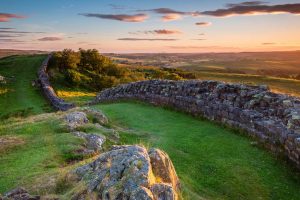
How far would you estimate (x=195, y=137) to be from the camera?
1669cm

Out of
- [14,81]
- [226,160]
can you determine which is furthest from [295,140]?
[14,81]

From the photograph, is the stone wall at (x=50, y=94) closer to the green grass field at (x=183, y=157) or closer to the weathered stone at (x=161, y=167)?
the green grass field at (x=183, y=157)

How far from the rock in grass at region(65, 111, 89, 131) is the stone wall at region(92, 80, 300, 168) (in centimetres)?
623

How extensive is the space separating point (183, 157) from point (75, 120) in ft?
20.8

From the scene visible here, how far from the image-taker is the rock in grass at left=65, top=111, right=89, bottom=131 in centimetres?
1712

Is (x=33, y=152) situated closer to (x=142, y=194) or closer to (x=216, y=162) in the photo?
(x=216, y=162)

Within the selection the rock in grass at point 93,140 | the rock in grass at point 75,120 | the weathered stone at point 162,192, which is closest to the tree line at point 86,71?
the rock in grass at point 75,120

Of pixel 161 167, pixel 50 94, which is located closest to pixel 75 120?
pixel 161 167

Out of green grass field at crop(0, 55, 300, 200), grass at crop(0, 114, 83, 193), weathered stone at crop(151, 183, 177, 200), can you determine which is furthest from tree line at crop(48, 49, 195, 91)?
weathered stone at crop(151, 183, 177, 200)

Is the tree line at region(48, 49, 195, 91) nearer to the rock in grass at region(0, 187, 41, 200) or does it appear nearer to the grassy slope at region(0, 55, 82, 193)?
the grassy slope at region(0, 55, 82, 193)

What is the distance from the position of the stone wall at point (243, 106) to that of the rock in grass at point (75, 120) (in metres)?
6.23

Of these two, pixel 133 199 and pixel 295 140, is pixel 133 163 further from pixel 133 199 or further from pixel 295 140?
pixel 295 140

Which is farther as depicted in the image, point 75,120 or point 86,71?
point 86,71

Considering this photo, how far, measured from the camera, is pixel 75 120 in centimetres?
1792
